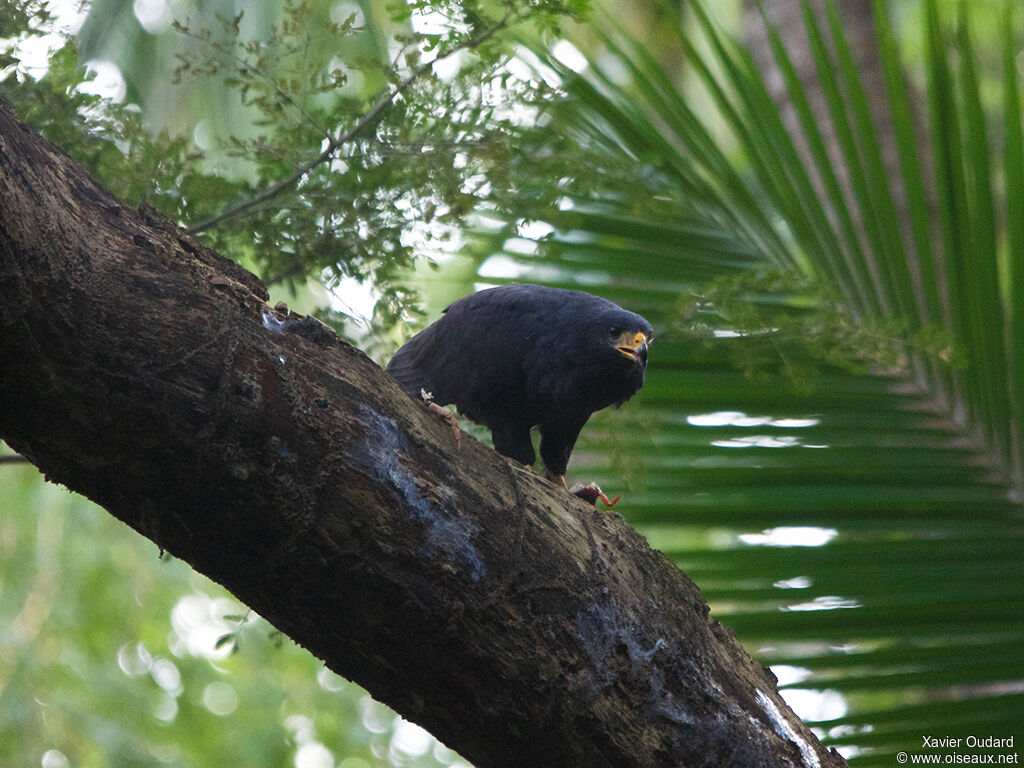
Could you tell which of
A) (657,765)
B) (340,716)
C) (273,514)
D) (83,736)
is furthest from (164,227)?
(340,716)

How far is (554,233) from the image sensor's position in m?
3.89

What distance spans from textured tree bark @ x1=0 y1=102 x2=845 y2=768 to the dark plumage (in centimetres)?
95

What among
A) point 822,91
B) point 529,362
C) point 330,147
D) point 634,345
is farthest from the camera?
point 822,91

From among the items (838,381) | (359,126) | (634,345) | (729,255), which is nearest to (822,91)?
(729,255)

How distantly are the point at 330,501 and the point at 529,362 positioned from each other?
5.38ft

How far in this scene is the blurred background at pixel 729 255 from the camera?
3078 mm

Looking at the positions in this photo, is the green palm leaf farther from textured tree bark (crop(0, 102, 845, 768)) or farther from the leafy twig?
textured tree bark (crop(0, 102, 845, 768))

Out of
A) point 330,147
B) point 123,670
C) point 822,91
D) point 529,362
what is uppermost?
point 822,91

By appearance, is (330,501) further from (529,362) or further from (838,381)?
(838,381)

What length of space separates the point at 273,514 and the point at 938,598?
2446 mm

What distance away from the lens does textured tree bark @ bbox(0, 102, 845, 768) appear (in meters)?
1.93

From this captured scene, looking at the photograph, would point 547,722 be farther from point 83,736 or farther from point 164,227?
point 83,736

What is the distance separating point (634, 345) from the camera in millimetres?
3420

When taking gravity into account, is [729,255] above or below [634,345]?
above
